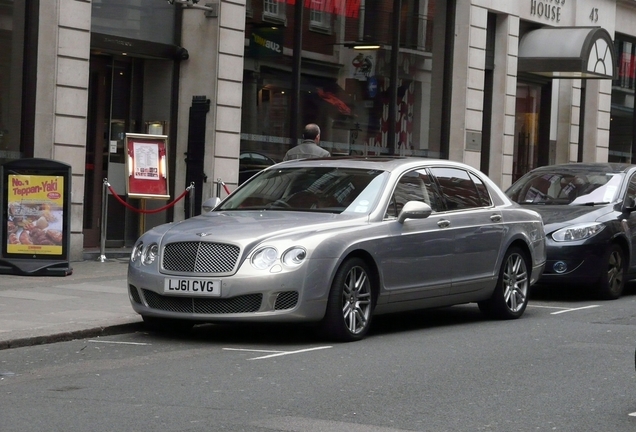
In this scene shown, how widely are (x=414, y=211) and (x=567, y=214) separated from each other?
464 centimetres

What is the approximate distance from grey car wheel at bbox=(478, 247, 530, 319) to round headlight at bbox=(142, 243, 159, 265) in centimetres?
363

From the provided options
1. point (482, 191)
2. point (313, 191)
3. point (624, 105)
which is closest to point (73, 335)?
point (313, 191)

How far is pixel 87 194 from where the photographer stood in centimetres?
1738

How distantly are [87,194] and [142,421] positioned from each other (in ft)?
36.9

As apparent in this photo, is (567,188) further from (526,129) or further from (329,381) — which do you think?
(526,129)

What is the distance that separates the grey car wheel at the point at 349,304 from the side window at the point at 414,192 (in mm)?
791

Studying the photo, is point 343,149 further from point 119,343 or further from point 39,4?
point 119,343

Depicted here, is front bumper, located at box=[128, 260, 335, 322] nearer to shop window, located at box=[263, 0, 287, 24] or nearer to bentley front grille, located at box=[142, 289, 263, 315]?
bentley front grille, located at box=[142, 289, 263, 315]

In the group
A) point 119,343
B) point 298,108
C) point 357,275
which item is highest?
point 298,108

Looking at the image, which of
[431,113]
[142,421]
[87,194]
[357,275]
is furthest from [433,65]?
[142,421]

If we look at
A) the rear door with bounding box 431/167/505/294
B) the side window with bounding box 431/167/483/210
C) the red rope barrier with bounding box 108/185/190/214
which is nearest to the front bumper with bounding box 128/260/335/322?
the rear door with bounding box 431/167/505/294

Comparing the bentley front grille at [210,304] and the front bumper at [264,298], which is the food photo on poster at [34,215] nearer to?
the bentley front grille at [210,304]

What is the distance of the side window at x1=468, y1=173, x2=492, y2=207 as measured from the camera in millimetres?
12110

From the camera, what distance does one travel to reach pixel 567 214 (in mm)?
14562
